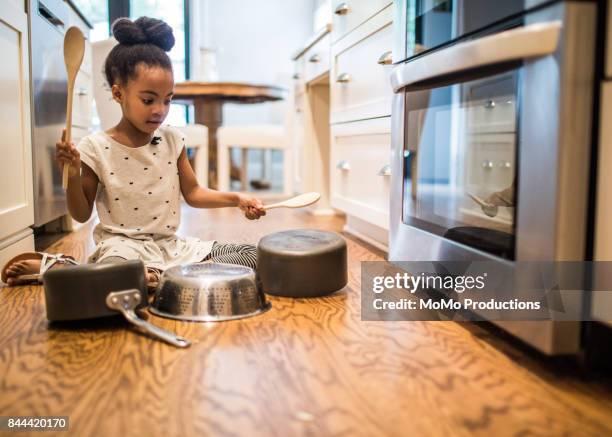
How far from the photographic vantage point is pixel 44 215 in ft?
5.91

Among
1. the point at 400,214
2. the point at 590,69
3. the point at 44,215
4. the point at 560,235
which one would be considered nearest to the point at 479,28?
the point at 590,69

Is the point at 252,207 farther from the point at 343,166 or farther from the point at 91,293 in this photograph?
the point at 343,166

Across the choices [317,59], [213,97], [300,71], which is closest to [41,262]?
[317,59]

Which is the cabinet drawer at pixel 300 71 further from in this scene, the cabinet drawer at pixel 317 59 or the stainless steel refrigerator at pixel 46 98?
the stainless steel refrigerator at pixel 46 98

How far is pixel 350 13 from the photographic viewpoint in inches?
80.1

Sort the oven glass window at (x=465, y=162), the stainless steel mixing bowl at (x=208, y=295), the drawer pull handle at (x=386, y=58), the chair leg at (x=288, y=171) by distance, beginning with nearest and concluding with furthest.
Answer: the oven glass window at (x=465, y=162)
the stainless steel mixing bowl at (x=208, y=295)
the drawer pull handle at (x=386, y=58)
the chair leg at (x=288, y=171)

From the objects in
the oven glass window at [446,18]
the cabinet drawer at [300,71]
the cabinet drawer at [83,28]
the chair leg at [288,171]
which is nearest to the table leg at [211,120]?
the chair leg at [288,171]

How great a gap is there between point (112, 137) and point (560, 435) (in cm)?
112

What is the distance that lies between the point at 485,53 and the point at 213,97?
2957 mm

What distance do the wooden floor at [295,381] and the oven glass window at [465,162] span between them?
0.61 ft

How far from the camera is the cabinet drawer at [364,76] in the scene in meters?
1.69

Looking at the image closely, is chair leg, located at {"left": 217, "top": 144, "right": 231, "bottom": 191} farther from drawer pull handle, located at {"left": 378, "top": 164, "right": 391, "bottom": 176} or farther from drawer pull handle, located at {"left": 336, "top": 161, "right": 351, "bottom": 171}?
drawer pull handle, located at {"left": 378, "top": 164, "right": 391, "bottom": 176}

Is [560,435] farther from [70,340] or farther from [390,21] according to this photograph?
[390,21]
